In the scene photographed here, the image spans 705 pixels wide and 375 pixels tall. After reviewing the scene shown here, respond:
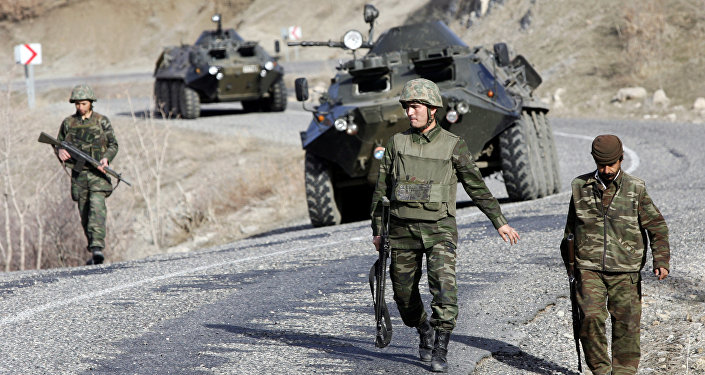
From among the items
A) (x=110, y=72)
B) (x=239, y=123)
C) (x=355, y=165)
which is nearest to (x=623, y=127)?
(x=239, y=123)

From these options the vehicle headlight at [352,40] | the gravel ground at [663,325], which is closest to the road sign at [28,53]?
the vehicle headlight at [352,40]

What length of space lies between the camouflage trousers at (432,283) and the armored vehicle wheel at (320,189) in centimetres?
732

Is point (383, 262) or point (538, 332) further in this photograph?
point (538, 332)

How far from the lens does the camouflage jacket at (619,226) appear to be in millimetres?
5480

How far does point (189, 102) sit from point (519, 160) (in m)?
15.3

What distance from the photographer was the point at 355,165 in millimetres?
12695

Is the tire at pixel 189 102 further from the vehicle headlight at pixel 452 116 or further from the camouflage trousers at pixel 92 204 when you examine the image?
the vehicle headlight at pixel 452 116

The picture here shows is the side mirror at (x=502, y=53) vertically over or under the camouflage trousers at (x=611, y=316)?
over

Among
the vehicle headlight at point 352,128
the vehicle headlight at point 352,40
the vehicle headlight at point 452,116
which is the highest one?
the vehicle headlight at point 352,40

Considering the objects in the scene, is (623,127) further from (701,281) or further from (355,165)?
(701,281)

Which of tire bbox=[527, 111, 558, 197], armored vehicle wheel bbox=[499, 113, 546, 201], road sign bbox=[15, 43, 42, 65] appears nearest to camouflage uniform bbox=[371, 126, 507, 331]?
armored vehicle wheel bbox=[499, 113, 546, 201]

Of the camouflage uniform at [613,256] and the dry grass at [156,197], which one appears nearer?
the camouflage uniform at [613,256]

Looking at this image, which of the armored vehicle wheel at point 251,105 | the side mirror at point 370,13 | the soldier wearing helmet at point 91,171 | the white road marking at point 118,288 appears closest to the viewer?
the white road marking at point 118,288

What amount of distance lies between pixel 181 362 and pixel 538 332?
2.31m
